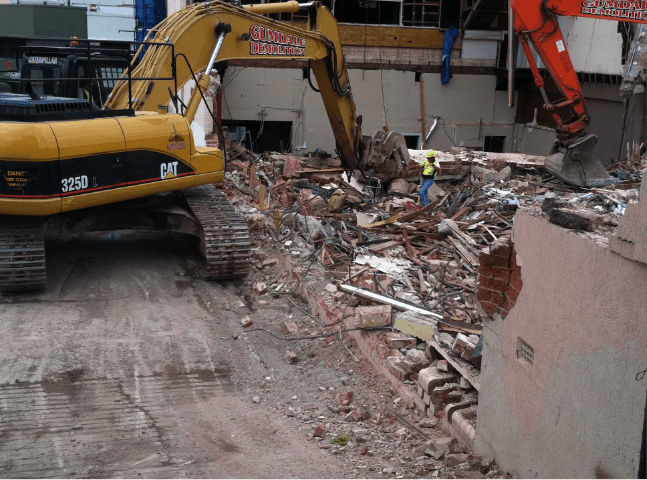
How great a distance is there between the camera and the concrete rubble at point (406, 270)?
5.87 meters

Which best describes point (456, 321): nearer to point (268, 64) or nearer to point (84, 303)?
point (84, 303)

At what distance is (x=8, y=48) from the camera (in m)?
10.4

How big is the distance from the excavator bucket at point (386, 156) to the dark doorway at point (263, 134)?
9.13 meters

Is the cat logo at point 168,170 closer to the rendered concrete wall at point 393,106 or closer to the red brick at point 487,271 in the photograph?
the red brick at point 487,271

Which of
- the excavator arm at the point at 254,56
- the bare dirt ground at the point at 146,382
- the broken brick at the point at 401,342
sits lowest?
the bare dirt ground at the point at 146,382

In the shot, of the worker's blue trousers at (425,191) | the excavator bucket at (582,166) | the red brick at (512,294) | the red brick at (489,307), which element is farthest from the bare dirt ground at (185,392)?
the excavator bucket at (582,166)

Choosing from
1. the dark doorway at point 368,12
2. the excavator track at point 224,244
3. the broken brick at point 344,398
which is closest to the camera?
the broken brick at point 344,398

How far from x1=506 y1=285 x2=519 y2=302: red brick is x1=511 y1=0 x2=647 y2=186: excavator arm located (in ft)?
31.0

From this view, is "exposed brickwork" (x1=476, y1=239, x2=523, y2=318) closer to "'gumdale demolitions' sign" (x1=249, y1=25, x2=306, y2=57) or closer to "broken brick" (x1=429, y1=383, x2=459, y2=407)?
"broken brick" (x1=429, y1=383, x2=459, y2=407)

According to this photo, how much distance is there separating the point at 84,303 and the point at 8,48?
3.98 m

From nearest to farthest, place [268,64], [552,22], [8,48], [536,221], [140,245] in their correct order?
[536,221] → [8,48] → [140,245] → [552,22] → [268,64]

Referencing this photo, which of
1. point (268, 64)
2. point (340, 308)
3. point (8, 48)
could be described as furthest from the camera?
point (268, 64)

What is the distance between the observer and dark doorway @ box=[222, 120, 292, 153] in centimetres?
2380

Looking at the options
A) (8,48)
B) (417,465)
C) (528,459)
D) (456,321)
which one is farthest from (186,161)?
(528,459)
